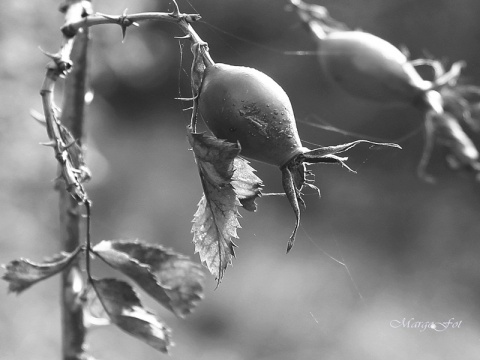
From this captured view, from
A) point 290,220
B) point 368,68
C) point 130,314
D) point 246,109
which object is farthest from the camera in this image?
point 290,220

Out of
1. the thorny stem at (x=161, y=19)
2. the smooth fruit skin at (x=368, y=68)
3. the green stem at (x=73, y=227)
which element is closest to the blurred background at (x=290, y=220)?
the smooth fruit skin at (x=368, y=68)

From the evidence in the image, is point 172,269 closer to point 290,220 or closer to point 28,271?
point 28,271

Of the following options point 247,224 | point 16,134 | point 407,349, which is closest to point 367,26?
point 247,224

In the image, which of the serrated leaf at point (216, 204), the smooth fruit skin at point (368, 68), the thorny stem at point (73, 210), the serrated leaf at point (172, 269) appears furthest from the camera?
the smooth fruit skin at point (368, 68)

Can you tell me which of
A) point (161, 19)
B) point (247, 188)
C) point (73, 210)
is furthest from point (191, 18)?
point (73, 210)

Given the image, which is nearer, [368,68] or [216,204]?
[216,204]

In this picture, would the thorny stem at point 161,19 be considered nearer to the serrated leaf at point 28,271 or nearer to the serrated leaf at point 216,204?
the serrated leaf at point 216,204
